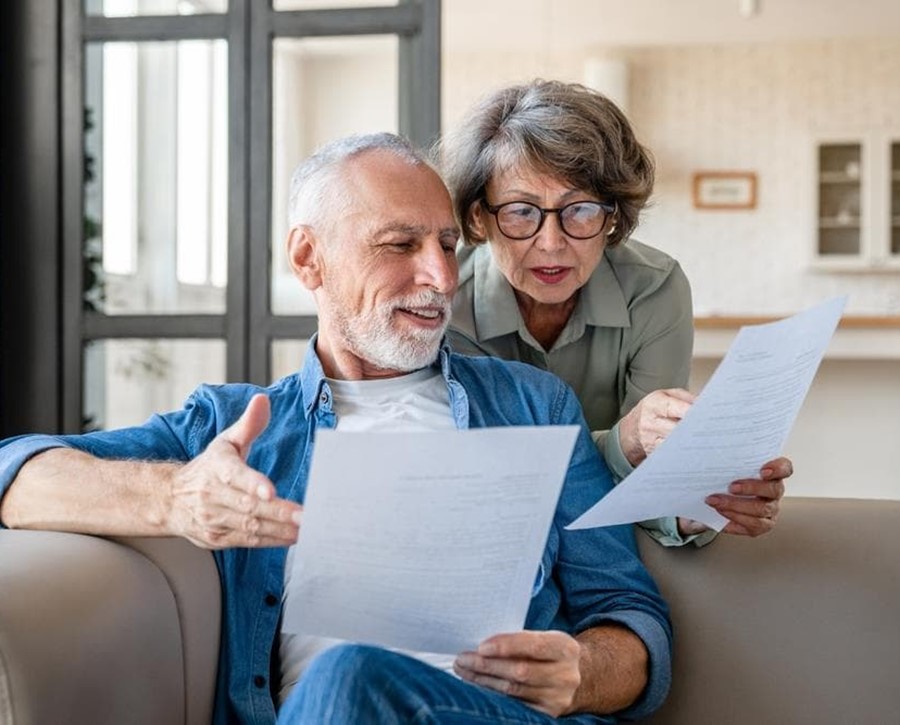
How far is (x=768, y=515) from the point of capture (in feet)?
4.83

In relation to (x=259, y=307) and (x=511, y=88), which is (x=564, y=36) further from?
(x=511, y=88)

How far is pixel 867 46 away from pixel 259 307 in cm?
657

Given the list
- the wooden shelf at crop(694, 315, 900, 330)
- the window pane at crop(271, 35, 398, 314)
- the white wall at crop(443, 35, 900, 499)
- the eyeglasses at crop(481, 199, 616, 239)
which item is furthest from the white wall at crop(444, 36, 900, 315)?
the eyeglasses at crop(481, 199, 616, 239)

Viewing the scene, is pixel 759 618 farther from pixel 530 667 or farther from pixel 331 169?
pixel 331 169

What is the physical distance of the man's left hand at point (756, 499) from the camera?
1.43 m

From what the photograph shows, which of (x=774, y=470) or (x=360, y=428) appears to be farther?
(x=360, y=428)

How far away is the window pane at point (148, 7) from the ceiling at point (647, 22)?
428 centimetres

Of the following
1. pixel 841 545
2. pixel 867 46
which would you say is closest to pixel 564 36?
pixel 867 46

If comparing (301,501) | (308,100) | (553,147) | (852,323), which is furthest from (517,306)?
(852,323)

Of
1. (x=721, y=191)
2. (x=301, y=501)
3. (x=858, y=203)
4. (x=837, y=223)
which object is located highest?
(x=721, y=191)

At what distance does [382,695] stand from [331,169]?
0.82 metres

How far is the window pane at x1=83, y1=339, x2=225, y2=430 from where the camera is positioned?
2736 mm

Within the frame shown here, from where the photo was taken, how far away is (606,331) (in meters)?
1.94

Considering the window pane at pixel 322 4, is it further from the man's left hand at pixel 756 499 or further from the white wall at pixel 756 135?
the white wall at pixel 756 135
